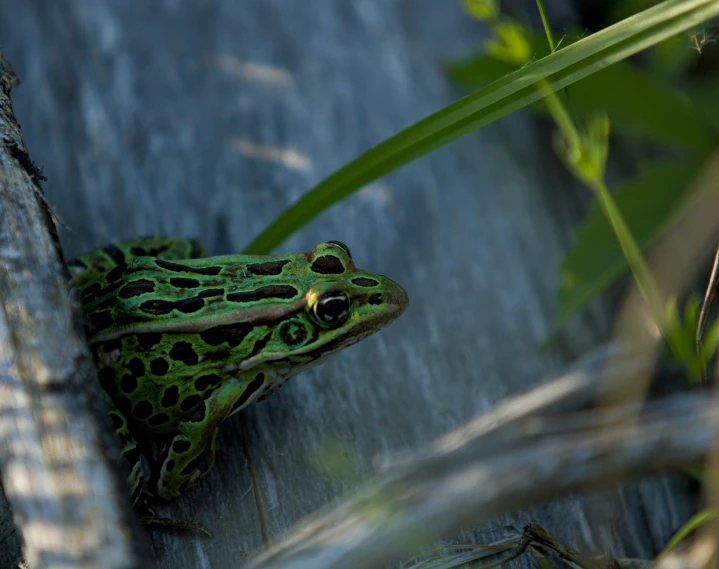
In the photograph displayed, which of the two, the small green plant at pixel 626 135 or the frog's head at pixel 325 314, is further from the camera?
the small green plant at pixel 626 135

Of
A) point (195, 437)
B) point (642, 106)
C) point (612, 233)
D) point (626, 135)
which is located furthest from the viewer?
point (626, 135)

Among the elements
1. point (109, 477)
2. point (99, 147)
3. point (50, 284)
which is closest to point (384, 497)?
point (109, 477)

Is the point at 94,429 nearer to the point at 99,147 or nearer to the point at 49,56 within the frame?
the point at 99,147

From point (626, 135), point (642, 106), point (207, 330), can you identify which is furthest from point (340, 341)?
point (626, 135)

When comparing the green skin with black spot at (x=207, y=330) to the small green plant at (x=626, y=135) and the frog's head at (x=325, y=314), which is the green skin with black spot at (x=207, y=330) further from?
the small green plant at (x=626, y=135)

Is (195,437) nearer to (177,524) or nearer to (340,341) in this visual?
(177,524)

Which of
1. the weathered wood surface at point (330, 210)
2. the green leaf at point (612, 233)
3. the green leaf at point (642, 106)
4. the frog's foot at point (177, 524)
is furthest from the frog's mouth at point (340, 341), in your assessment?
the green leaf at point (642, 106)

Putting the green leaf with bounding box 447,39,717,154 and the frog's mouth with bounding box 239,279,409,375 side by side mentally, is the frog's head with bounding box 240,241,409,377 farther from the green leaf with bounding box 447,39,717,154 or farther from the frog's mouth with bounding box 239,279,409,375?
the green leaf with bounding box 447,39,717,154
